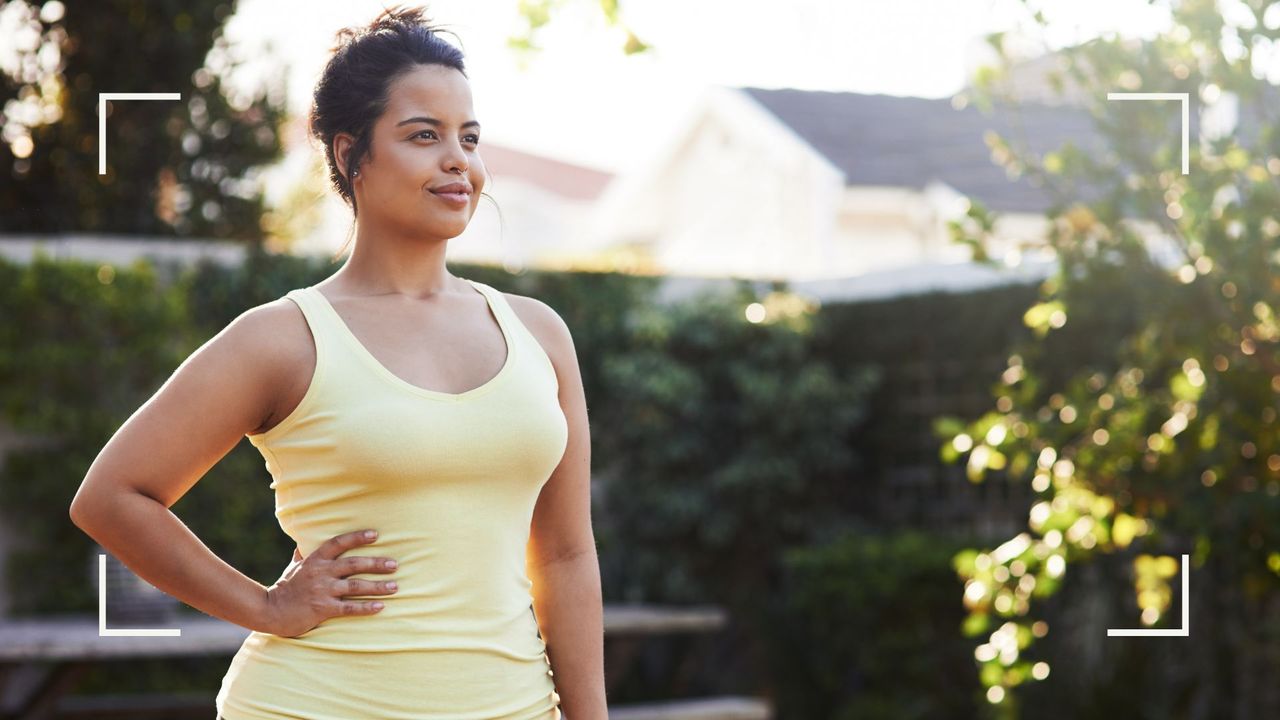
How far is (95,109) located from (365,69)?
9114 millimetres

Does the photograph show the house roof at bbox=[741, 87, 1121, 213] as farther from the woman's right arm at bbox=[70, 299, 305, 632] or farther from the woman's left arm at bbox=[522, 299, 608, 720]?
the woman's right arm at bbox=[70, 299, 305, 632]

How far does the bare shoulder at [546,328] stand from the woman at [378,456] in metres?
0.07

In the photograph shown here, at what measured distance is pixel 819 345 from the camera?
29.1ft

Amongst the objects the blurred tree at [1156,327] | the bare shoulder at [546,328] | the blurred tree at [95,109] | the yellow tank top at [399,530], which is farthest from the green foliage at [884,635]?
the blurred tree at [95,109]

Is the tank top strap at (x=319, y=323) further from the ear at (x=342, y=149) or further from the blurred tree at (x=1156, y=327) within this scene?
the blurred tree at (x=1156, y=327)

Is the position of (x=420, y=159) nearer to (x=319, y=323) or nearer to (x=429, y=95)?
(x=429, y=95)

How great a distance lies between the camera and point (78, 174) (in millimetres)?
10312

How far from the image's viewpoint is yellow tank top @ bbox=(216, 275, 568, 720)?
173cm

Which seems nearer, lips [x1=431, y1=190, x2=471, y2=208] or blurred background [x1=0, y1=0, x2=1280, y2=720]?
lips [x1=431, y1=190, x2=471, y2=208]

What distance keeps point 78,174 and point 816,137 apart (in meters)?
6.54

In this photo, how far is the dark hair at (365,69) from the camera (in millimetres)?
1841

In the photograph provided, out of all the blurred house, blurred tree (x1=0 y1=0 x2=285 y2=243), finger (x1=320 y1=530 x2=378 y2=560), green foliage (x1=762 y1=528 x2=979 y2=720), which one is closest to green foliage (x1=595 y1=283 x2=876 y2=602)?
green foliage (x1=762 y1=528 x2=979 y2=720)

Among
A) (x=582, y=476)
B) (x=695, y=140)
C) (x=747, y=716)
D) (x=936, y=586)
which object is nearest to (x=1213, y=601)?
(x=936, y=586)

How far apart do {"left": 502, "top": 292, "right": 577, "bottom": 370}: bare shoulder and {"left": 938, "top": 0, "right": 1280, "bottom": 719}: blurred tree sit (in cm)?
223
